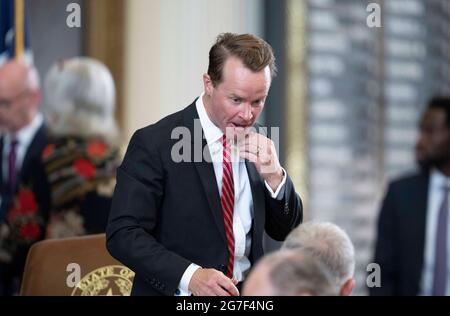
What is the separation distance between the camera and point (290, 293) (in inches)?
93.4

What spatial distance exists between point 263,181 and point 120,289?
780mm

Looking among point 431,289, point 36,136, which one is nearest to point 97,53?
point 36,136

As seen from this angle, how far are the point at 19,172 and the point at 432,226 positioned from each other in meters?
2.02

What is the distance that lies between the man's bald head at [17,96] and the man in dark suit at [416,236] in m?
1.85

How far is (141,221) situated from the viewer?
3.14 metres

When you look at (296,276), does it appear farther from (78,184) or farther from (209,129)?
(78,184)

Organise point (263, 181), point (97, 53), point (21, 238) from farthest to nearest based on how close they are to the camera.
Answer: point (97, 53), point (21, 238), point (263, 181)

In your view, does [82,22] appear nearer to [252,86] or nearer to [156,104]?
[156,104]

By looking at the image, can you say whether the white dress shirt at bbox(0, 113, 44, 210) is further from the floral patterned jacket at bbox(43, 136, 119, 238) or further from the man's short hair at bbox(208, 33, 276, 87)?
the man's short hair at bbox(208, 33, 276, 87)

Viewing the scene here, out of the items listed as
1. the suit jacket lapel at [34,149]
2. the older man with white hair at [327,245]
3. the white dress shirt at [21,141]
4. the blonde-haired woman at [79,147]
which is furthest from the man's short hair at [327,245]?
the white dress shirt at [21,141]

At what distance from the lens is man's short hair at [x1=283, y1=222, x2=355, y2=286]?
3.10 metres

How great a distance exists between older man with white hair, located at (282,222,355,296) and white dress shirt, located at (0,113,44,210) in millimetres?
2581

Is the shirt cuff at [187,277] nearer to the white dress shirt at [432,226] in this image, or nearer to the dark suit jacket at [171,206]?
the dark suit jacket at [171,206]
